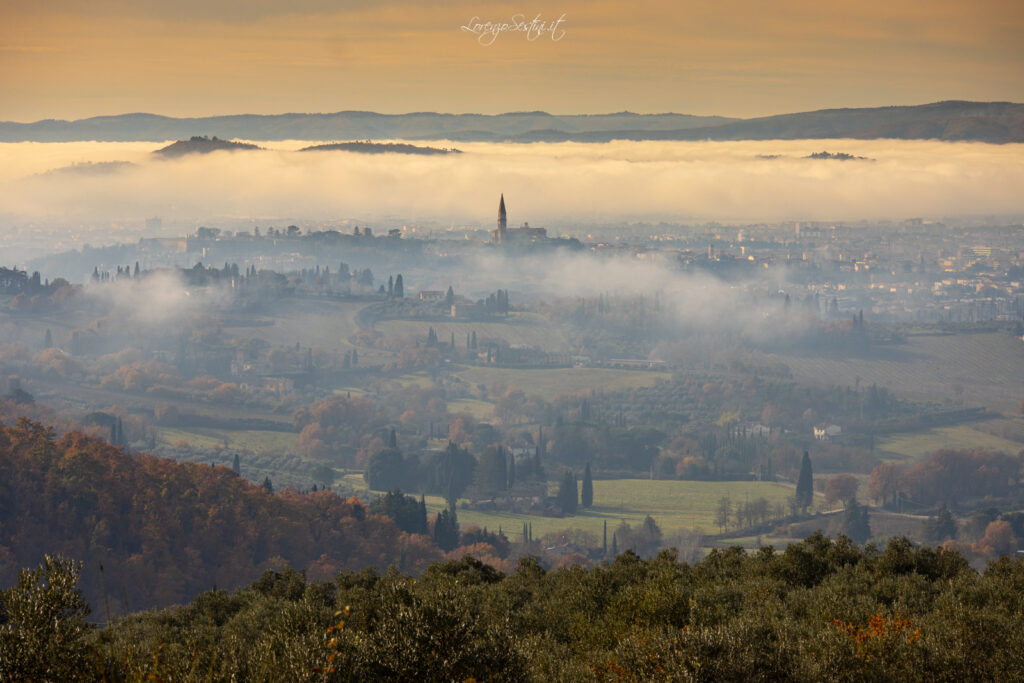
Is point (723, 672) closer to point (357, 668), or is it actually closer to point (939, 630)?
point (357, 668)

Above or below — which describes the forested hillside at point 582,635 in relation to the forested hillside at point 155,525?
above

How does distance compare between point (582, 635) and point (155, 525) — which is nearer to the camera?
point (582, 635)

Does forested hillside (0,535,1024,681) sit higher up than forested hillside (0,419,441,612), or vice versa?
forested hillside (0,535,1024,681)

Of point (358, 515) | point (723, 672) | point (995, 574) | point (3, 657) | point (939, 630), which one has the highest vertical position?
point (3, 657)

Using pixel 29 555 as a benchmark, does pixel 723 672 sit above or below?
above

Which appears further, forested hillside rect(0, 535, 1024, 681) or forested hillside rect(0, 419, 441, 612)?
forested hillside rect(0, 419, 441, 612)

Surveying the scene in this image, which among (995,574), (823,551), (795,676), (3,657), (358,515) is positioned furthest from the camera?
(358,515)

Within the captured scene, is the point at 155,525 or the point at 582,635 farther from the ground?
the point at 582,635

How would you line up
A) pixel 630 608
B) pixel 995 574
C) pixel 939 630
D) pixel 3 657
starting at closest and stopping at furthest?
pixel 3 657, pixel 939 630, pixel 630 608, pixel 995 574

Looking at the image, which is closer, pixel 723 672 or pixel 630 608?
pixel 723 672

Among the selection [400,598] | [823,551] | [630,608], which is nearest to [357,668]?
[400,598]

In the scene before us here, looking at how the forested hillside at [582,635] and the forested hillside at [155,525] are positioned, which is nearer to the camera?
the forested hillside at [582,635]
